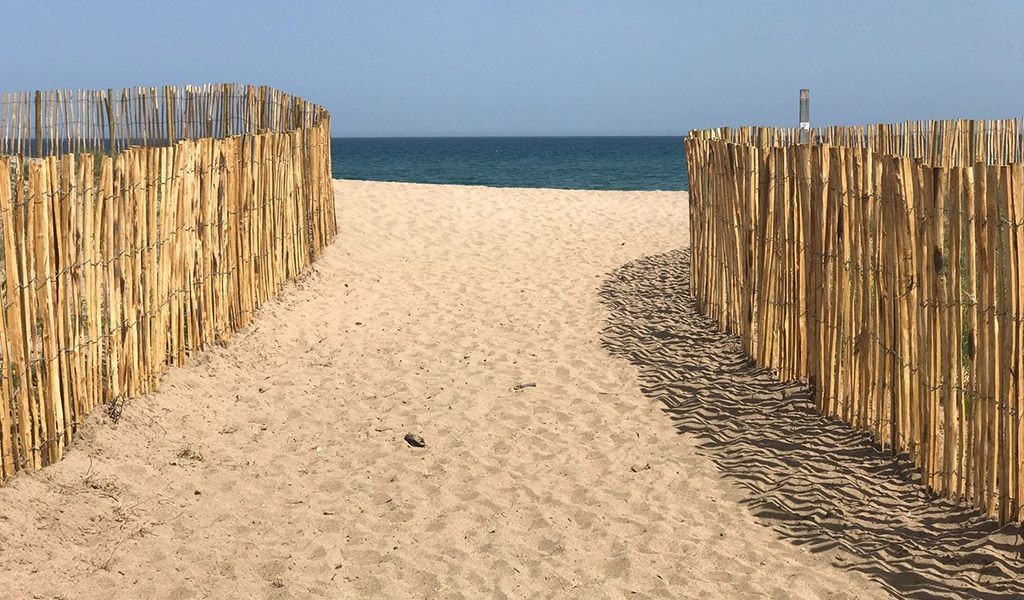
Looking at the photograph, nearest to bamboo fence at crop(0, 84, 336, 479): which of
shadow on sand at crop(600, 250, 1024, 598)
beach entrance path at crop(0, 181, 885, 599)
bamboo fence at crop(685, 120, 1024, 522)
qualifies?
beach entrance path at crop(0, 181, 885, 599)

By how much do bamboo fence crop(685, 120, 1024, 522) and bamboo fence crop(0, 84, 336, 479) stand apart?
3.18 meters

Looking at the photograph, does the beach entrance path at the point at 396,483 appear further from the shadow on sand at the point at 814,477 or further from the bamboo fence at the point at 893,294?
the bamboo fence at the point at 893,294

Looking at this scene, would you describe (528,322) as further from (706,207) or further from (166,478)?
(166,478)

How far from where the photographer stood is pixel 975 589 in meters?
3.38

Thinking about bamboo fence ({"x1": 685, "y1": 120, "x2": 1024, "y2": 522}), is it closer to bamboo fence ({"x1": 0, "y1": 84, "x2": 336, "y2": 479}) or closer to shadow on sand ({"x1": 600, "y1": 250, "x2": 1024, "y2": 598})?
shadow on sand ({"x1": 600, "y1": 250, "x2": 1024, "y2": 598})

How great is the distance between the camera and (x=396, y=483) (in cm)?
462

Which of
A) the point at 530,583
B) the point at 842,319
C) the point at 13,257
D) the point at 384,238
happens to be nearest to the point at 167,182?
the point at 13,257

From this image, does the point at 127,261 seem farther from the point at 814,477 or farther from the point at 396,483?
the point at 814,477

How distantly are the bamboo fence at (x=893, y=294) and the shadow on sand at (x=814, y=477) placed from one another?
11 centimetres

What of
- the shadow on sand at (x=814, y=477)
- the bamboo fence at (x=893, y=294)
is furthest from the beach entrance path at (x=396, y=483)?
the bamboo fence at (x=893, y=294)

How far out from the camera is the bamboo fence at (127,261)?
4.01m

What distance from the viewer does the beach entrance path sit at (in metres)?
3.67

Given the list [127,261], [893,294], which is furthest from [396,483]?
[893,294]

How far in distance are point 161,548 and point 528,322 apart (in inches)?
158
